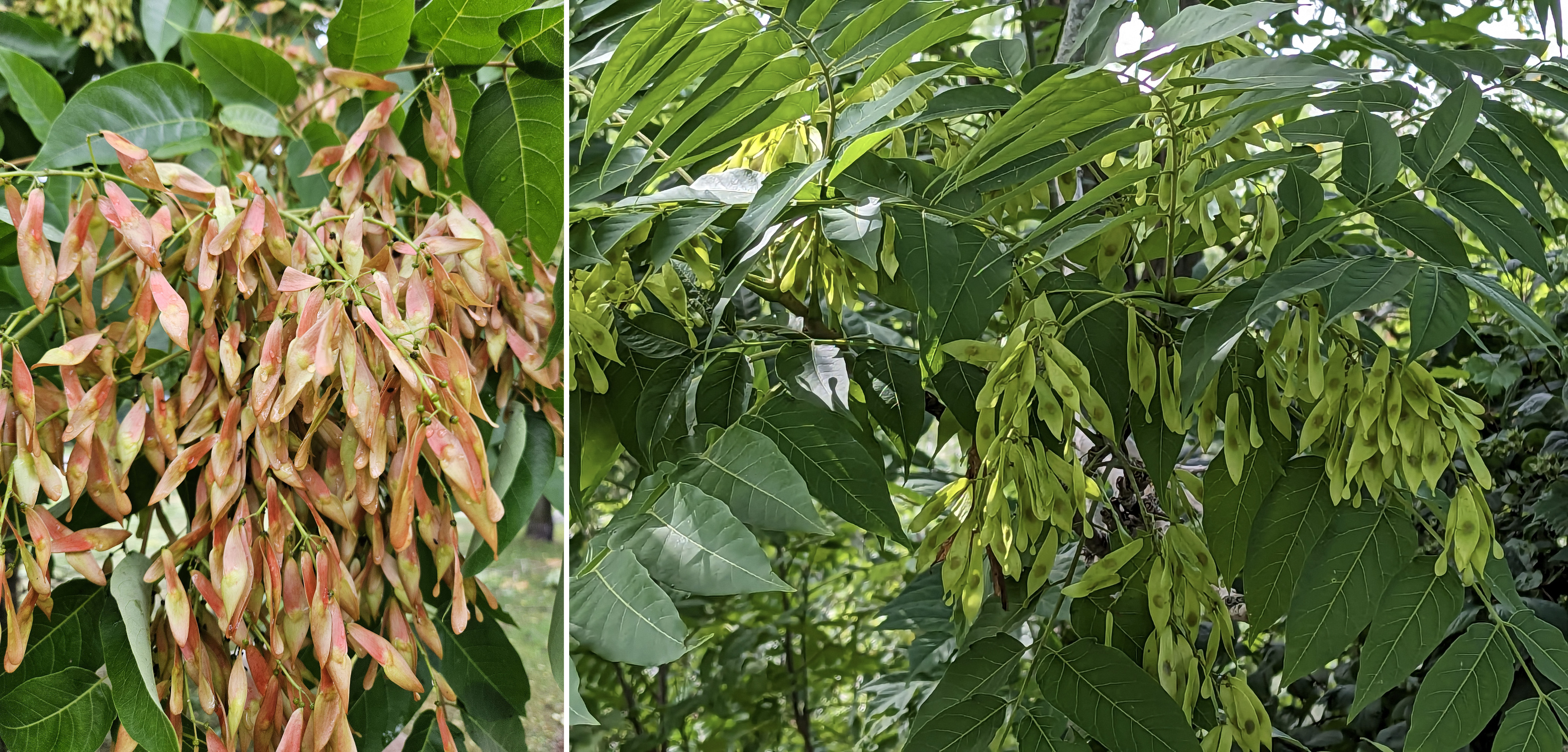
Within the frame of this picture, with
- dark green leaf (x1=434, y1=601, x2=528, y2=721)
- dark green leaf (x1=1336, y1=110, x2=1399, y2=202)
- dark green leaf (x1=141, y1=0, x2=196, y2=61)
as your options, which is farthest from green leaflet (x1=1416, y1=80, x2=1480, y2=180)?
dark green leaf (x1=141, y1=0, x2=196, y2=61)

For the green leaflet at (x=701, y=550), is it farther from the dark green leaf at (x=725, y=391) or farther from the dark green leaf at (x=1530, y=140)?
the dark green leaf at (x=1530, y=140)

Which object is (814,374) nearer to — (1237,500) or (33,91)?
(1237,500)

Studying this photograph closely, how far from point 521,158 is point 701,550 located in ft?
0.71

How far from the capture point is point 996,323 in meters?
0.53

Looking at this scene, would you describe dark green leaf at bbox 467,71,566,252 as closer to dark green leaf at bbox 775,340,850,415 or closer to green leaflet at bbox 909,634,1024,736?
dark green leaf at bbox 775,340,850,415

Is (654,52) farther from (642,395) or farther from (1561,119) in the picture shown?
(1561,119)

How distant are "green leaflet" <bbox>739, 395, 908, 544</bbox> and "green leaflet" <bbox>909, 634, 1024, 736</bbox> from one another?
0.05 meters

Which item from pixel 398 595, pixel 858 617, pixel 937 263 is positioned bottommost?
pixel 858 617

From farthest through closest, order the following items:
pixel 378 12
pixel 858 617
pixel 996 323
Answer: pixel 858 617, pixel 996 323, pixel 378 12

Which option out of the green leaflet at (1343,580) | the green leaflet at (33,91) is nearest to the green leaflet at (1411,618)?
the green leaflet at (1343,580)

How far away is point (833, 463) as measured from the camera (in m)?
0.32

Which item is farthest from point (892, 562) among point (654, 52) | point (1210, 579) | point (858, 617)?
point (654, 52)

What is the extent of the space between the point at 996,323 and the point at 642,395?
0.78 ft

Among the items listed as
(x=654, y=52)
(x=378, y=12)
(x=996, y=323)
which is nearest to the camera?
(x=654, y=52)
